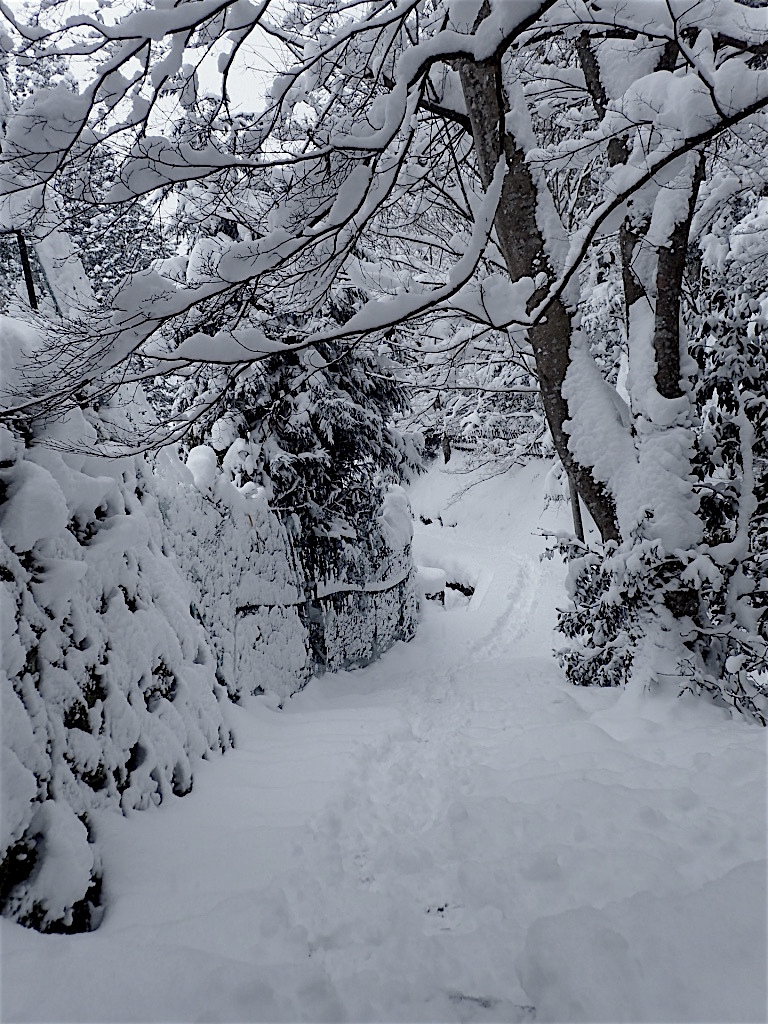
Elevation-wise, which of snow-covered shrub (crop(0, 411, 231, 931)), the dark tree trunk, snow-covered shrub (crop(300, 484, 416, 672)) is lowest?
snow-covered shrub (crop(300, 484, 416, 672))

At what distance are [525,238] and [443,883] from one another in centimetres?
423

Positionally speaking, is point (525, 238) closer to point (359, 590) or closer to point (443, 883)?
point (443, 883)

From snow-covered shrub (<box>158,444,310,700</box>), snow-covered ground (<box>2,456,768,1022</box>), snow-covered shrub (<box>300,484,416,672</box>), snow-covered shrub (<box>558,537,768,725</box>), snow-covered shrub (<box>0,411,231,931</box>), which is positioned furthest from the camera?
snow-covered shrub (<box>300,484,416,672</box>)

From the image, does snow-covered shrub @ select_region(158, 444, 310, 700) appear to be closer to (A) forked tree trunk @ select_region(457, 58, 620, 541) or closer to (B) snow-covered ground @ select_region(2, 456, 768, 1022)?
(B) snow-covered ground @ select_region(2, 456, 768, 1022)

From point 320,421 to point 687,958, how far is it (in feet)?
19.0

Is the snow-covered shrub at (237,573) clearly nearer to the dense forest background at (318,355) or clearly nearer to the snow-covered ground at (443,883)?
the dense forest background at (318,355)

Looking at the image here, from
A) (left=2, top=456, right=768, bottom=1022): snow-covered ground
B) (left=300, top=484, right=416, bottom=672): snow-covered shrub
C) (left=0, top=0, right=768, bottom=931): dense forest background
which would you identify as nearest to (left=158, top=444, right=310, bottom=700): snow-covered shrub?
(left=0, top=0, right=768, bottom=931): dense forest background

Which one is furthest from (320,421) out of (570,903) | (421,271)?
(570,903)

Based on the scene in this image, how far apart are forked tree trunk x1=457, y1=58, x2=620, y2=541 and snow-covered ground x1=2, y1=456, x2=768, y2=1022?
185cm

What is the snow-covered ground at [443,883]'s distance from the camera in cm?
168

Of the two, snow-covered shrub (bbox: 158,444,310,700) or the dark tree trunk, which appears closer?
the dark tree trunk

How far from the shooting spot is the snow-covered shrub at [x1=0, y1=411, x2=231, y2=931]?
202 centimetres

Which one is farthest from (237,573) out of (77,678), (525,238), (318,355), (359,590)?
(525,238)

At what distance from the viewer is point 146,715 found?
3023mm
